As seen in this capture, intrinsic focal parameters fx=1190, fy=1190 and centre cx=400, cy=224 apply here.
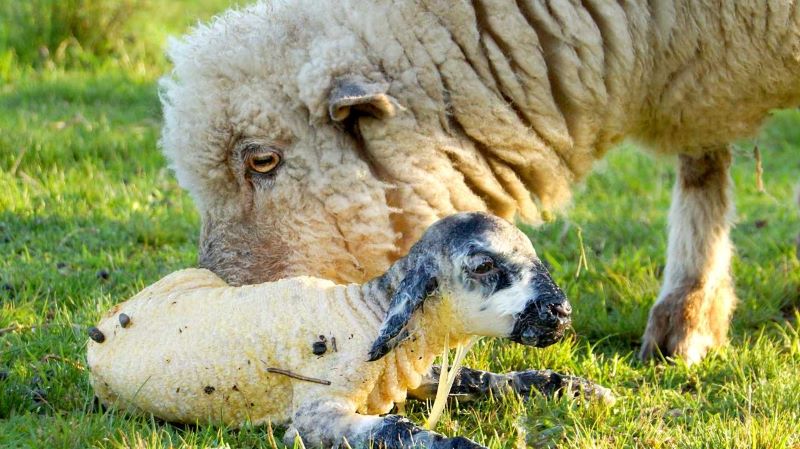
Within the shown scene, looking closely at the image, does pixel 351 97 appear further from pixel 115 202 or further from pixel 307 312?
pixel 115 202

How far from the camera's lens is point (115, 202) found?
18.8ft

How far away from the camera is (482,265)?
9.79 feet

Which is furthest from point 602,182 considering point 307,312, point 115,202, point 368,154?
point 307,312

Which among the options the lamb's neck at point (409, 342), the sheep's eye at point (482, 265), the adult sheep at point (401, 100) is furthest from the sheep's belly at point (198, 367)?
the sheep's eye at point (482, 265)

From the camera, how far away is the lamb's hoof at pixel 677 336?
14.7 ft

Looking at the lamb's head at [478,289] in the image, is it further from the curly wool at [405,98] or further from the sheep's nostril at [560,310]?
the curly wool at [405,98]

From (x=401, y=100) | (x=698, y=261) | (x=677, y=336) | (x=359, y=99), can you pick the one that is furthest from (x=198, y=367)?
(x=698, y=261)

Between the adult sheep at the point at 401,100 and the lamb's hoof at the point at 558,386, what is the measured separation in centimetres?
55

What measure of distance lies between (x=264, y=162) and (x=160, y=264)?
1464 mm

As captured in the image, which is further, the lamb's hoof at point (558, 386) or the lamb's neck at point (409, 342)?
the lamb's hoof at point (558, 386)

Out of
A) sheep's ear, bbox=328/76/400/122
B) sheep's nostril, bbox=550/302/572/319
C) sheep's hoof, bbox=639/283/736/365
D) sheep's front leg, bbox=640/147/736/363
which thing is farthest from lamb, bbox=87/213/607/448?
sheep's front leg, bbox=640/147/736/363

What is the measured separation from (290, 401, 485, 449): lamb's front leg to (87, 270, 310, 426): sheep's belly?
0.44 ft

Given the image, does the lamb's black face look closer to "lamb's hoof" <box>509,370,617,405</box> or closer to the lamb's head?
the lamb's head

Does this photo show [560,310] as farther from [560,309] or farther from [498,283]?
Answer: [498,283]
